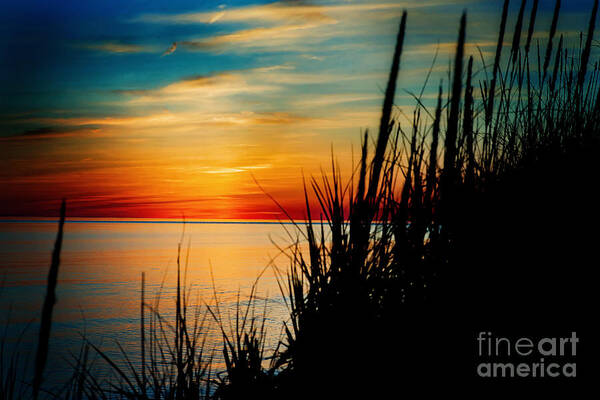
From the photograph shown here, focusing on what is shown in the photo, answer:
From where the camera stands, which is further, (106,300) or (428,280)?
(106,300)

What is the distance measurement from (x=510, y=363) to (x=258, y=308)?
640 cm

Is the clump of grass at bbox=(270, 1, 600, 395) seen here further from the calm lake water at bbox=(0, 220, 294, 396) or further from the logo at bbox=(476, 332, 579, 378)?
the calm lake water at bbox=(0, 220, 294, 396)

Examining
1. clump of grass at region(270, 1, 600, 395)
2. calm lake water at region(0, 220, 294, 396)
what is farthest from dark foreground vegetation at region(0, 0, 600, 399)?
calm lake water at region(0, 220, 294, 396)

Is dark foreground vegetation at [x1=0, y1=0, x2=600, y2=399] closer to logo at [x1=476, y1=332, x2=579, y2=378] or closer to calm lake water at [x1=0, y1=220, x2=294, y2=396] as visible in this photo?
logo at [x1=476, y1=332, x2=579, y2=378]

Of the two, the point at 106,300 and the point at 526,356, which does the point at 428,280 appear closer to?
the point at 526,356

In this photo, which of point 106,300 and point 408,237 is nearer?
Result: point 408,237

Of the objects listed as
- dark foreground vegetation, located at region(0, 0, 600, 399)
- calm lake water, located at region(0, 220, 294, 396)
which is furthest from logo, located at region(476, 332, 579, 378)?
calm lake water, located at region(0, 220, 294, 396)

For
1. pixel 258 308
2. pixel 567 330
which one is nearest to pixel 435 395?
pixel 567 330

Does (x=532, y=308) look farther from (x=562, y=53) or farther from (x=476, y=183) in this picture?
(x=562, y=53)

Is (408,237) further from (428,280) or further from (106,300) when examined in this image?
(106,300)

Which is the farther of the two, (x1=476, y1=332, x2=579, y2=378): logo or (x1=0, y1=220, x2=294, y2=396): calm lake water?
(x1=0, y1=220, x2=294, y2=396): calm lake water

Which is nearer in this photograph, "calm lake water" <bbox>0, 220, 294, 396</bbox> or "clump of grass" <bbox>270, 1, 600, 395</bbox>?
"clump of grass" <bbox>270, 1, 600, 395</bbox>

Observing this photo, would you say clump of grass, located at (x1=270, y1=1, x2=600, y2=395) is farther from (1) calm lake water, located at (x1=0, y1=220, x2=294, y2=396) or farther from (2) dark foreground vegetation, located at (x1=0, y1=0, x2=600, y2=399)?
(1) calm lake water, located at (x1=0, y1=220, x2=294, y2=396)

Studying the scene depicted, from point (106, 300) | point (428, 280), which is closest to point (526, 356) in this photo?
point (428, 280)
